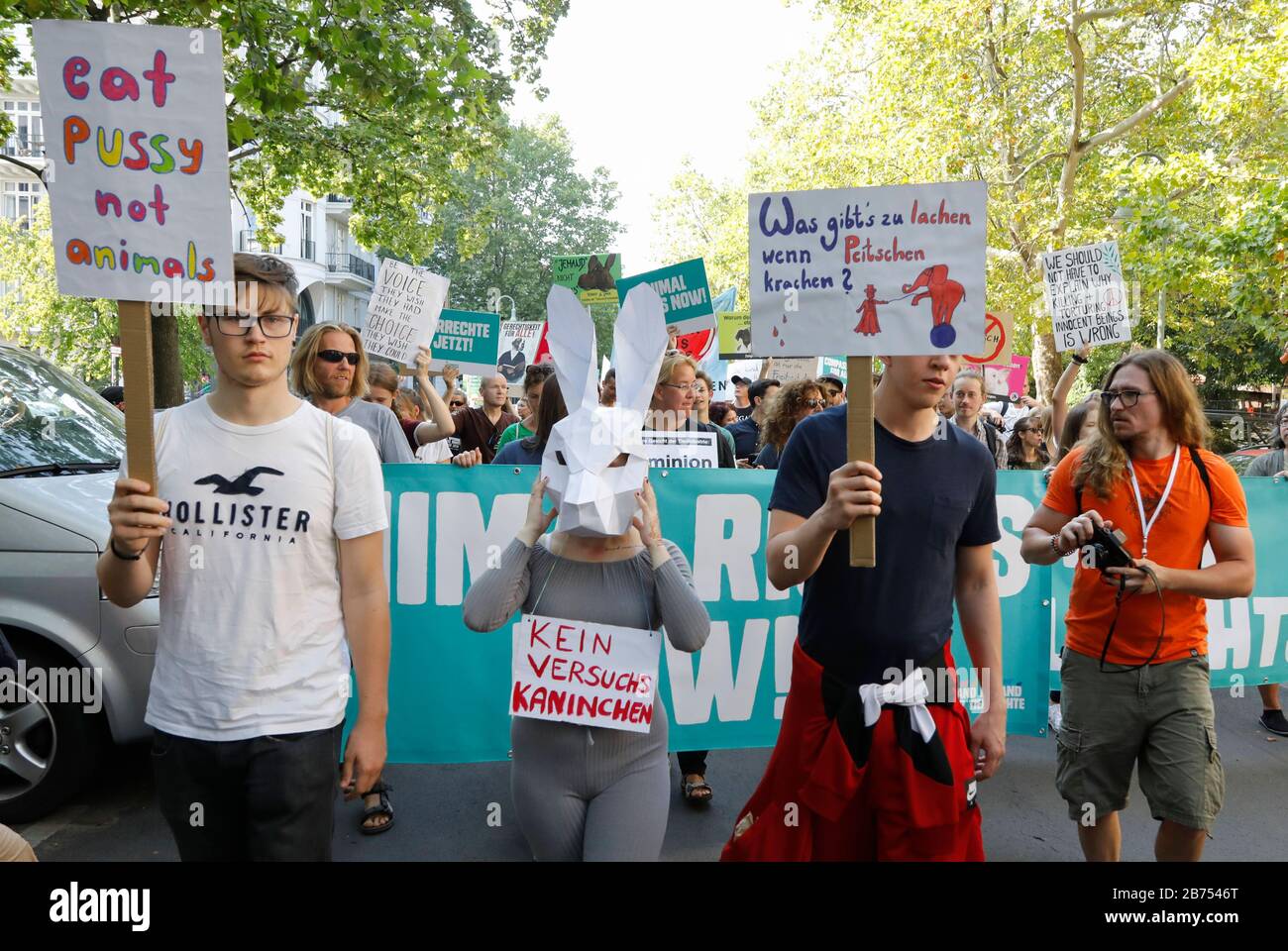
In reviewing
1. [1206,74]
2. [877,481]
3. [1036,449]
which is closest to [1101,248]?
[1036,449]

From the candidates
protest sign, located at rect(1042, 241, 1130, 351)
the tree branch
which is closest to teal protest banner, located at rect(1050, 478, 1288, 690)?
protest sign, located at rect(1042, 241, 1130, 351)

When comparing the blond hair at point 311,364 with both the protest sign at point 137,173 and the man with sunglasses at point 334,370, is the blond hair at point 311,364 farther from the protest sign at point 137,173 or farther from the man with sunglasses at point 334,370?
the protest sign at point 137,173

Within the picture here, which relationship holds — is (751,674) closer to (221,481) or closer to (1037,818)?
(1037,818)

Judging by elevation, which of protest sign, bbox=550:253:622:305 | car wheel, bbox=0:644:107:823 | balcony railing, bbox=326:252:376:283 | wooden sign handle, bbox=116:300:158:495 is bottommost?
car wheel, bbox=0:644:107:823

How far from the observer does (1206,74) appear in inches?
559

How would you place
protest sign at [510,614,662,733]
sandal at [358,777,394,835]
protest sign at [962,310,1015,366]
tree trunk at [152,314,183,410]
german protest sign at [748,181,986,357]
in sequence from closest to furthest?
german protest sign at [748,181,986,357] → protest sign at [510,614,662,733] → sandal at [358,777,394,835] → tree trunk at [152,314,183,410] → protest sign at [962,310,1015,366]

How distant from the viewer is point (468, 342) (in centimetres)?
922

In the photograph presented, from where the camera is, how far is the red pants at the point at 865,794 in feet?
8.80

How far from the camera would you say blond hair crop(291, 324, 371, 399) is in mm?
4914

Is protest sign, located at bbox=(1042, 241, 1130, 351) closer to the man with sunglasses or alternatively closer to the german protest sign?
the man with sunglasses

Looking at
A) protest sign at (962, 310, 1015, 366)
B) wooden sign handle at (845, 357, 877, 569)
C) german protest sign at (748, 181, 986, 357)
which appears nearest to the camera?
wooden sign handle at (845, 357, 877, 569)

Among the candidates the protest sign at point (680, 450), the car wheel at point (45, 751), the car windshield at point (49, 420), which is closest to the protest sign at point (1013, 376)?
the protest sign at point (680, 450)

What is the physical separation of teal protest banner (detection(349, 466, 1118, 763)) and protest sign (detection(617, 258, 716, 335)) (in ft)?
11.7

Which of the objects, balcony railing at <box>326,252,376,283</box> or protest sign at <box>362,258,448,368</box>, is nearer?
protest sign at <box>362,258,448,368</box>
